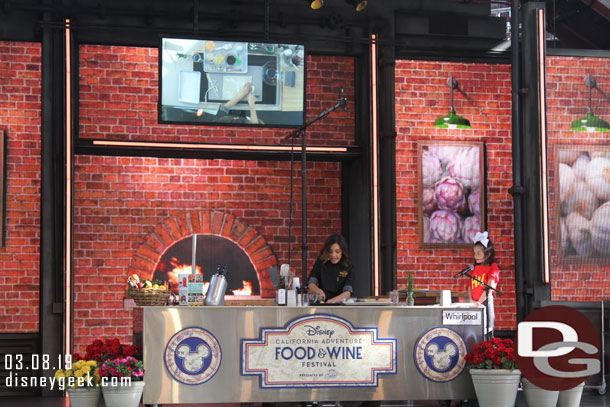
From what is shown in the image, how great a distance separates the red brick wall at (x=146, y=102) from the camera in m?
9.41

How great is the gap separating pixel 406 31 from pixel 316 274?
9.76ft

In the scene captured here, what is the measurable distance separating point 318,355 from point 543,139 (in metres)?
3.15

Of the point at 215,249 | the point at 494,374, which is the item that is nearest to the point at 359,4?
the point at 215,249

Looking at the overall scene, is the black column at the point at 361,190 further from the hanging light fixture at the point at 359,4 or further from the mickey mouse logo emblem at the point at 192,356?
the mickey mouse logo emblem at the point at 192,356

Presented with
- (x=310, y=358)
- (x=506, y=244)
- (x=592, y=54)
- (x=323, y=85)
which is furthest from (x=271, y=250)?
(x=592, y=54)

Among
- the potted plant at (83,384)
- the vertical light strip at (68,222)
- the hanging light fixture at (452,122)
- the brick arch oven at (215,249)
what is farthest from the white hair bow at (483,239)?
the vertical light strip at (68,222)

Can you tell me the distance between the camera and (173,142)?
30.4 feet

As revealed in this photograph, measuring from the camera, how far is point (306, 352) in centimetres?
706

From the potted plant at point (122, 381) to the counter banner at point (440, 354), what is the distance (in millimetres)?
2039

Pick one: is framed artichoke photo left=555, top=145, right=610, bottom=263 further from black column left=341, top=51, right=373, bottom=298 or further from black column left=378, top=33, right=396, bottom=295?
black column left=341, top=51, right=373, bottom=298

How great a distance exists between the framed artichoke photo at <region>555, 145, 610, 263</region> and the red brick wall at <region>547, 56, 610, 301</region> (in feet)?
0.09

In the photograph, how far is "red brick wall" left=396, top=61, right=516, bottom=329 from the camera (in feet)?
31.5

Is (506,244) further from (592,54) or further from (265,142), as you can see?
(265,142)

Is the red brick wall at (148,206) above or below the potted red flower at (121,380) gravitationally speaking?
above
